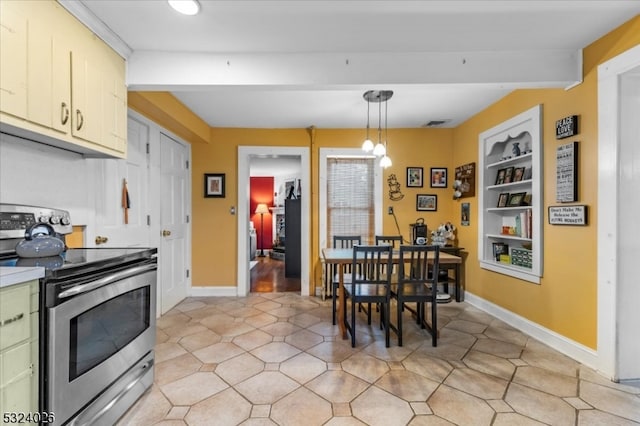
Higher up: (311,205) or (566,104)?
(566,104)

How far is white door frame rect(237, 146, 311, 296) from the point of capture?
414cm

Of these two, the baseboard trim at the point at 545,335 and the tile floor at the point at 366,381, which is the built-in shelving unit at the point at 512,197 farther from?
the tile floor at the point at 366,381

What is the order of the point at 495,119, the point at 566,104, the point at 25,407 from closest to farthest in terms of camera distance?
1. the point at 25,407
2. the point at 566,104
3. the point at 495,119

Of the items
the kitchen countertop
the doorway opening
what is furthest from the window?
the kitchen countertop

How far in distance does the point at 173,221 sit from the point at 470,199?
3.79 meters

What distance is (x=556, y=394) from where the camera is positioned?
1856 millimetres

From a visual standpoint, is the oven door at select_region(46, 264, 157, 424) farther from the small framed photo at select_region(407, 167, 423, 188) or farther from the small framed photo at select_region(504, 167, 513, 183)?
the small framed photo at select_region(504, 167, 513, 183)

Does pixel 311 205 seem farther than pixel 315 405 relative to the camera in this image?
Yes

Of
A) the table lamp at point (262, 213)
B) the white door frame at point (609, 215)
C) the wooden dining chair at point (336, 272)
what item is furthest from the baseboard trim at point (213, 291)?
the table lamp at point (262, 213)

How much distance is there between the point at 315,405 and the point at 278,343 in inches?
35.4

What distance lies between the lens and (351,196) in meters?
4.31

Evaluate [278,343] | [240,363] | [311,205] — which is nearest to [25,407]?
[240,363]

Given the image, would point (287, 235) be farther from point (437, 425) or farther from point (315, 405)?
point (437, 425)

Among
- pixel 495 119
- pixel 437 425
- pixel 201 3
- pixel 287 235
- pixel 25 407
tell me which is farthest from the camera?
pixel 287 235
